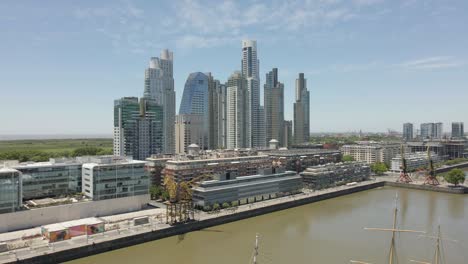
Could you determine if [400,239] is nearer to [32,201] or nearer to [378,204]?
[378,204]

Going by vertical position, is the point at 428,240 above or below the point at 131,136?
below

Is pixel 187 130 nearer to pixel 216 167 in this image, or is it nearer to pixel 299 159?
pixel 299 159

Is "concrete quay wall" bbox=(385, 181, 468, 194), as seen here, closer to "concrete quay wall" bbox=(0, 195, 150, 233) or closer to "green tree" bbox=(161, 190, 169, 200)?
"green tree" bbox=(161, 190, 169, 200)

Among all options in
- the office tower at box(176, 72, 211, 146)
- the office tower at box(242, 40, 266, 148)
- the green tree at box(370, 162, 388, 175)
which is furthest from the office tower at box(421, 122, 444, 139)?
the office tower at box(176, 72, 211, 146)

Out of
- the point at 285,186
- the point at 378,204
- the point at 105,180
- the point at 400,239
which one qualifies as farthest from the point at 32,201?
the point at 378,204

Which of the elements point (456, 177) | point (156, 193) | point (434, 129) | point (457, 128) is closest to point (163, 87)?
point (156, 193)

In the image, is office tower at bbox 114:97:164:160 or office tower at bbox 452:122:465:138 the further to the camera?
office tower at bbox 452:122:465:138

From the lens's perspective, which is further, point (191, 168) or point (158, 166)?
point (158, 166)
